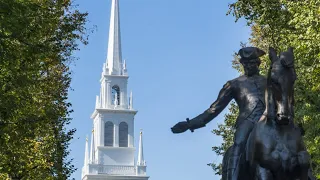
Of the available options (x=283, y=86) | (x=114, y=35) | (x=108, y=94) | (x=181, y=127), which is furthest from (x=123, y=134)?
(x=283, y=86)

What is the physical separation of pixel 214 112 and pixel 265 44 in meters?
26.9

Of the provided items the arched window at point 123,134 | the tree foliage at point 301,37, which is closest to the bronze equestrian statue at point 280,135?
the tree foliage at point 301,37

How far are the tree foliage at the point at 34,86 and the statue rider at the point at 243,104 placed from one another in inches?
319

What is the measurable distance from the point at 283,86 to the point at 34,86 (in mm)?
15731

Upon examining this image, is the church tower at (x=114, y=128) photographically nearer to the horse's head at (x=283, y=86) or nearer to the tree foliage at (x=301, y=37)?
the tree foliage at (x=301, y=37)

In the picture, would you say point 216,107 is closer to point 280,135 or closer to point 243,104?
point 243,104

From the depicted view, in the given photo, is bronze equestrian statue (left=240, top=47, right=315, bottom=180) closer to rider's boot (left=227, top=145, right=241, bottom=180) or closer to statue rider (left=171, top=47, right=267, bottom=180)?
rider's boot (left=227, top=145, right=241, bottom=180)

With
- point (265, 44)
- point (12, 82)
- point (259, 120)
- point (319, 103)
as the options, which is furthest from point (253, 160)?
point (265, 44)

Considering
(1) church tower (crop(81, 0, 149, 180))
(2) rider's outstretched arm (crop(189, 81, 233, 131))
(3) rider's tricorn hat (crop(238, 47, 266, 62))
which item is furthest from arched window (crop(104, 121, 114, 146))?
(3) rider's tricorn hat (crop(238, 47, 266, 62))

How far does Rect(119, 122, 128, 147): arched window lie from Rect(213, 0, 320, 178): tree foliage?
325ft

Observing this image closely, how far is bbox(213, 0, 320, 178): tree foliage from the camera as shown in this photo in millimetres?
25008

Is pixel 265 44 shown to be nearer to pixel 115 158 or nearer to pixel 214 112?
pixel 214 112

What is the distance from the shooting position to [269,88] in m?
11.6

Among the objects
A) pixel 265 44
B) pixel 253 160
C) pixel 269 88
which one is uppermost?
pixel 265 44
